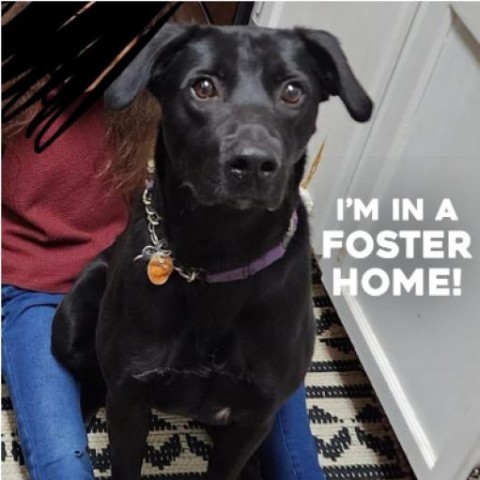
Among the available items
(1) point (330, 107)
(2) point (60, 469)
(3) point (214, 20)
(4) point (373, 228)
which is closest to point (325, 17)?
(1) point (330, 107)

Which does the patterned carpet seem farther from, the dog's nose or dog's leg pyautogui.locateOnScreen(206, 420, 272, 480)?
the dog's nose

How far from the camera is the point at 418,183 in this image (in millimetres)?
1192

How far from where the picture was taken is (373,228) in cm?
132

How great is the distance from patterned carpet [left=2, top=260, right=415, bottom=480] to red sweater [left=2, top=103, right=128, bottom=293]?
239 mm

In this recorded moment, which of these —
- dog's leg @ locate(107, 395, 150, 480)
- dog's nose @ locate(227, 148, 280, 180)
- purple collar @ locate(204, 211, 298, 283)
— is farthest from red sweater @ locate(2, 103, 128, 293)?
dog's nose @ locate(227, 148, 280, 180)

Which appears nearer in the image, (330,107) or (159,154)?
(159,154)

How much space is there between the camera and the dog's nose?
2.26 ft

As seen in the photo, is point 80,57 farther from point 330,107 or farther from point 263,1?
point 263,1

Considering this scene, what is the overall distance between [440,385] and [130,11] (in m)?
0.91

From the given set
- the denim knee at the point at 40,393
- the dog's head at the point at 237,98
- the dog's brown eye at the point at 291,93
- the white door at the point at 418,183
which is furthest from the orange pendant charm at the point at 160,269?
the white door at the point at 418,183

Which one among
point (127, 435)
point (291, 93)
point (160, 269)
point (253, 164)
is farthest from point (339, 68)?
point (127, 435)

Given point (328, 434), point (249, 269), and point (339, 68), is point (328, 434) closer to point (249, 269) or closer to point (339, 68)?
point (249, 269)

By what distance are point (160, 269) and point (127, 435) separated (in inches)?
10.9

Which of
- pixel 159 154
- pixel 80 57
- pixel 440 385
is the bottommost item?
pixel 440 385
